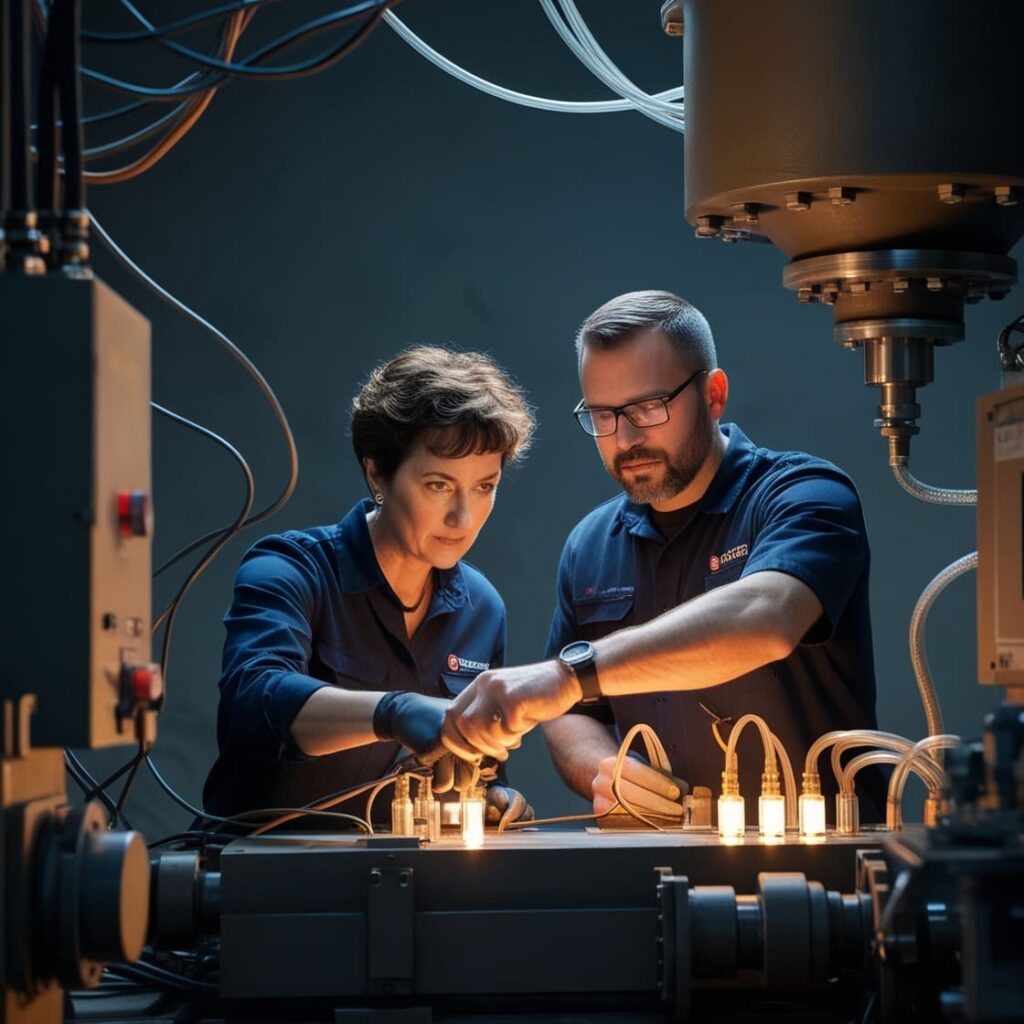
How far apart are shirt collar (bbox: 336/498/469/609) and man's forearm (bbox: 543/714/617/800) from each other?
28 centimetres

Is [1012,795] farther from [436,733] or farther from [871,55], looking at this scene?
[871,55]

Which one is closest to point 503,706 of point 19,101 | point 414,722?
point 414,722

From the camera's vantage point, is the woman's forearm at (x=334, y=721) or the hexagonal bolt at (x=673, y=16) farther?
the hexagonal bolt at (x=673, y=16)

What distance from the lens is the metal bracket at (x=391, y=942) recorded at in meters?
Answer: 1.52

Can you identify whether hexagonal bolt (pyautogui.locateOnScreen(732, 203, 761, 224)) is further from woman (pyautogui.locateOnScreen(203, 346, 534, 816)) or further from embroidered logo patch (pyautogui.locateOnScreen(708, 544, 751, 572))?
embroidered logo patch (pyautogui.locateOnScreen(708, 544, 751, 572))

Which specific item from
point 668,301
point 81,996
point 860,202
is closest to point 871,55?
point 860,202

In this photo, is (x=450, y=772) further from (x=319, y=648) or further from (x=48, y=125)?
(x=48, y=125)

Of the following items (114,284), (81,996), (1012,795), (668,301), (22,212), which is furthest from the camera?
(114,284)

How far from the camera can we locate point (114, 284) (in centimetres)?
A: 390

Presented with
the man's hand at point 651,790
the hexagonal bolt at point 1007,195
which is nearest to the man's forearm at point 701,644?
the man's hand at point 651,790

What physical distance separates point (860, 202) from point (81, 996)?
4.41 feet

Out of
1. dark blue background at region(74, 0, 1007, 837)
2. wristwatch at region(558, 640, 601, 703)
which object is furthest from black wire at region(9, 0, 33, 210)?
dark blue background at region(74, 0, 1007, 837)

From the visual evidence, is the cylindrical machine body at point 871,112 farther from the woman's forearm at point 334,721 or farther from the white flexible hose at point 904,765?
the woman's forearm at point 334,721

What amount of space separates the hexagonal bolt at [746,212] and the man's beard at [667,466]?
0.58 meters
